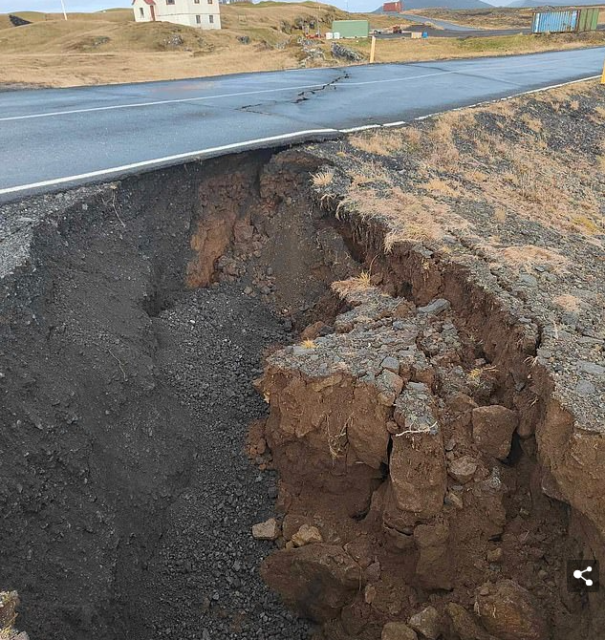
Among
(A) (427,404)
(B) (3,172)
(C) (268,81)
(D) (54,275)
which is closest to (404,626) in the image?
(A) (427,404)

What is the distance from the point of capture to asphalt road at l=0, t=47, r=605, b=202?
7211 millimetres

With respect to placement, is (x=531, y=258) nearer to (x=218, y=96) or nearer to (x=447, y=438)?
(x=447, y=438)

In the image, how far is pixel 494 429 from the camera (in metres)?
4.57

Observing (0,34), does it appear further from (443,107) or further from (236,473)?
(236,473)

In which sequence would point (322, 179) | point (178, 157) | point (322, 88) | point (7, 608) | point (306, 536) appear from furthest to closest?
point (322, 88) → point (322, 179) → point (178, 157) → point (306, 536) → point (7, 608)

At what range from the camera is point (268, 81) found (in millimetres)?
15188

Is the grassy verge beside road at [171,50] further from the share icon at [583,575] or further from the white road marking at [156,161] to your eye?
the share icon at [583,575]

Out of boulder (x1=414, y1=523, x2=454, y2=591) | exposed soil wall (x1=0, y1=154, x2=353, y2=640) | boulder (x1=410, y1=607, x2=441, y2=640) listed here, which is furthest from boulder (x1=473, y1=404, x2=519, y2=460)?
exposed soil wall (x1=0, y1=154, x2=353, y2=640)

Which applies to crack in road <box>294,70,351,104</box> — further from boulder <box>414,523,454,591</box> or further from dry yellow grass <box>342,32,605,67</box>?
boulder <box>414,523,454,591</box>

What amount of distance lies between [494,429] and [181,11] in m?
51.5

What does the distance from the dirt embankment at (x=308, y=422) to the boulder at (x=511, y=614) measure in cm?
2

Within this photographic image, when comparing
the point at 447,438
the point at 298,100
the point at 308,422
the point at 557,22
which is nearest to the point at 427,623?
the point at 447,438

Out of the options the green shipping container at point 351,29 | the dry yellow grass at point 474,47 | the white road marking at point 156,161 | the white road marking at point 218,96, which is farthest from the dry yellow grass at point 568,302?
the green shipping container at point 351,29

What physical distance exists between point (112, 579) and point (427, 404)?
317 centimetres
